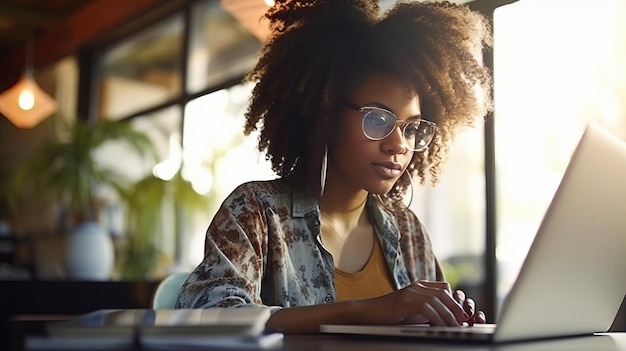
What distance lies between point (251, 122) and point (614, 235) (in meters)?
0.79

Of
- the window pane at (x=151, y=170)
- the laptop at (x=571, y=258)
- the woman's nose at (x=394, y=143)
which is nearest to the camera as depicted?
the laptop at (x=571, y=258)

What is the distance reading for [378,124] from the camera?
1.50 meters

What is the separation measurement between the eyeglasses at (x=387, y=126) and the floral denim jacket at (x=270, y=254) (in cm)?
18

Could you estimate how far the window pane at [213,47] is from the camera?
5.09 meters

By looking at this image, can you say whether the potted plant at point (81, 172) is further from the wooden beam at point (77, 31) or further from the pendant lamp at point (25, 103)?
the wooden beam at point (77, 31)

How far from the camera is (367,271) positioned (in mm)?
1596

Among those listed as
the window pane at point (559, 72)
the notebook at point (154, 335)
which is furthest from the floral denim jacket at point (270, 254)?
the window pane at point (559, 72)

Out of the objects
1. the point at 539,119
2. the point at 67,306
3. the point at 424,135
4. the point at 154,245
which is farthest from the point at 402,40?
the point at 154,245

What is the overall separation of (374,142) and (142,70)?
5319 millimetres

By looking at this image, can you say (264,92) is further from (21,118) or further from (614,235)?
(21,118)

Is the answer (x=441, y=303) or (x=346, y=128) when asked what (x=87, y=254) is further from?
(x=441, y=303)

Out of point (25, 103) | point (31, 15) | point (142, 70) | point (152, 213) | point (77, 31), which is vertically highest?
point (31, 15)

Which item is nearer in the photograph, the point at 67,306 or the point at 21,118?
the point at 67,306

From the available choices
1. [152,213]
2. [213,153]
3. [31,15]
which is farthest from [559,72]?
[31,15]
